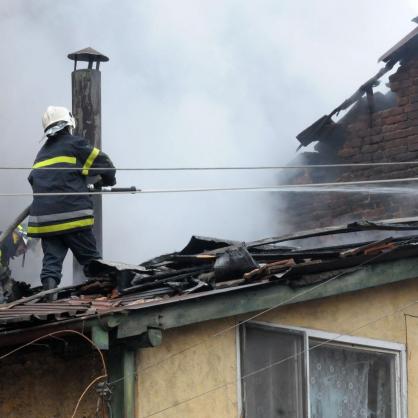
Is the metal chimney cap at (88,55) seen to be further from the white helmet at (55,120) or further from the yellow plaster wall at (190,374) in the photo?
the yellow plaster wall at (190,374)

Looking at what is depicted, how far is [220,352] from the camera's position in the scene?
6.55 metres

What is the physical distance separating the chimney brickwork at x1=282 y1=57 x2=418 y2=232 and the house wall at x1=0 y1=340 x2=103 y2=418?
5.89 meters

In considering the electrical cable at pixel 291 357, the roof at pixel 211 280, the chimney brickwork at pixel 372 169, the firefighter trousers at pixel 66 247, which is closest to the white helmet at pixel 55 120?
the firefighter trousers at pixel 66 247

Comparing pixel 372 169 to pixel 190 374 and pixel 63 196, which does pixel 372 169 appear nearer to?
pixel 63 196

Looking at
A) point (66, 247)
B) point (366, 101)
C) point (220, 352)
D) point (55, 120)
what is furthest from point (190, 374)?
point (366, 101)

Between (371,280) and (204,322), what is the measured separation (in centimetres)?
119

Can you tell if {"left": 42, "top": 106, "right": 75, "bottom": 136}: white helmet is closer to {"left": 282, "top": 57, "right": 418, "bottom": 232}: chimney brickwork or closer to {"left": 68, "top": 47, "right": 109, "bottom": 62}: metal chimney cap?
{"left": 68, "top": 47, "right": 109, "bottom": 62}: metal chimney cap

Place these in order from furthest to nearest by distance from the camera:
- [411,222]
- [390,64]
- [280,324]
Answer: [390,64] → [411,222] → [280,324]

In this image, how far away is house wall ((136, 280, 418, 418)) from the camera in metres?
6.25

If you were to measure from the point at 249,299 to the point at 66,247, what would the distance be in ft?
6.71

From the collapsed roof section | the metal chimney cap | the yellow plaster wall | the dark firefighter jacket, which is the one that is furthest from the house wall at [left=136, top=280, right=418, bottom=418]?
the collapsed roof section

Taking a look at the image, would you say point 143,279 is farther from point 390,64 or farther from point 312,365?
point 390,64

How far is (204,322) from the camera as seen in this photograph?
645cm

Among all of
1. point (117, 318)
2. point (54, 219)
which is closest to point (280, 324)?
point (117, 318)
